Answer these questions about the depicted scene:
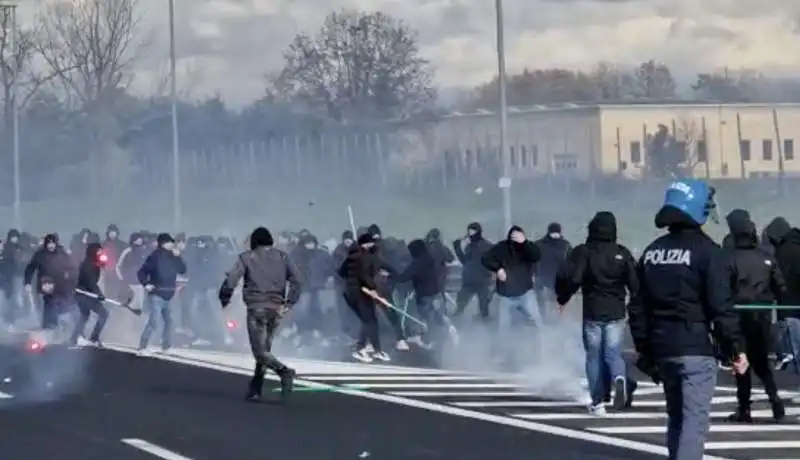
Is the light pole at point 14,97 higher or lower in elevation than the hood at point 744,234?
higher

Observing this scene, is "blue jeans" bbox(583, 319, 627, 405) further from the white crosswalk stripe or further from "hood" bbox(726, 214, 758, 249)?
"hood" bbox(726, 214, 758, 249)

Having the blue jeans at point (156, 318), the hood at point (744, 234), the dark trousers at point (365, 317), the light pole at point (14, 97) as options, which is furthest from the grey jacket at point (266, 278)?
the light pole at point (14, 97)

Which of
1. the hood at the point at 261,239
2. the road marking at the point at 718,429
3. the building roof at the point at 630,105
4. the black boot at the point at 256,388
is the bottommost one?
the road marking at the point at 718,429

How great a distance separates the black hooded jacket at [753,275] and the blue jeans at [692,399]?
5.15 metres

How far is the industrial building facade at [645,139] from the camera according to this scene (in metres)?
36.9

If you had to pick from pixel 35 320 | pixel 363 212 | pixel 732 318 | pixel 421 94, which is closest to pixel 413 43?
pixel 421 94

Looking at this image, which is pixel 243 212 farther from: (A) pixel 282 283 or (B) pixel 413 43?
(A) pixel 282 283

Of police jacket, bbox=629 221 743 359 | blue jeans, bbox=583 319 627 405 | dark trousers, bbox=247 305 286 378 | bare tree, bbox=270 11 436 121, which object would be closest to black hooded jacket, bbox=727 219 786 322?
blue jeans, bbox=583 319 627 405

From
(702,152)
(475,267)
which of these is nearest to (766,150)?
(702,152)

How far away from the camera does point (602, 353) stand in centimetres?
1502

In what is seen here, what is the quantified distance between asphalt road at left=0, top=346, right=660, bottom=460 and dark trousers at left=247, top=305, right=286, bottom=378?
398 millimetres

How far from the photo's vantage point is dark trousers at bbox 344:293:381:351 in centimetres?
2230

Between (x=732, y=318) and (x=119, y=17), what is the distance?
167 feet

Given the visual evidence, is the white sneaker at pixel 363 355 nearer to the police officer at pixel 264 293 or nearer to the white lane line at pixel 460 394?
the white lane line at pixel 460 394
